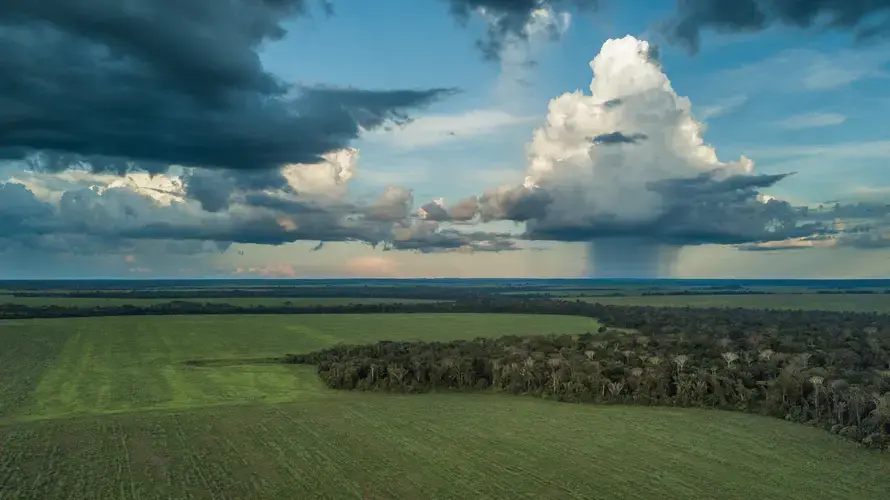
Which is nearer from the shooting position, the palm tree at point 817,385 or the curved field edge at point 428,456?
the curved field edge at point 428,456

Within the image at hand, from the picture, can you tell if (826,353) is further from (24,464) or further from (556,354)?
(24,464)

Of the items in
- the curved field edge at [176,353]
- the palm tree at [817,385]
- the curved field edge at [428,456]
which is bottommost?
the curved field edge at [428,456]

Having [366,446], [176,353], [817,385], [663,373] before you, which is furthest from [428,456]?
[176,353]

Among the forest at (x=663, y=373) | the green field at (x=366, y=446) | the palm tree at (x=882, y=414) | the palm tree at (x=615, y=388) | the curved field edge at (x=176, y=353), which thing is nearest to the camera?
the green field at (x=366, y=446)

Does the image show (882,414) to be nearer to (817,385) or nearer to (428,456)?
(817,385)

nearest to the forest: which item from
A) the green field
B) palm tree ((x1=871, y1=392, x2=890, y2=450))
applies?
palm tree ((x1=871, y1=392, x2=890, y2=450))

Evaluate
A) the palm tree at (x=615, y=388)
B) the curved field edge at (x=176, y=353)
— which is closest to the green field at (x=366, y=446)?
the curved field edge at (x=176, y=353)

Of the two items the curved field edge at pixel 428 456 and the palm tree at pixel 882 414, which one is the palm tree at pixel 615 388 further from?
the palm tree at pixel 882 414
